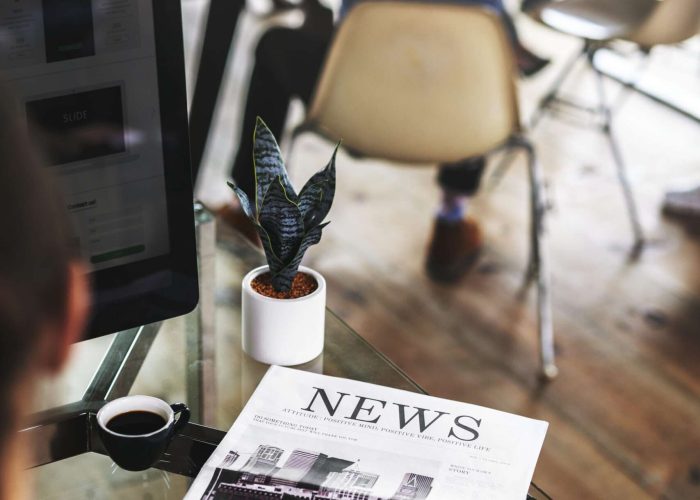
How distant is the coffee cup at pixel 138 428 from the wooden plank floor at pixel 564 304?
997 mm

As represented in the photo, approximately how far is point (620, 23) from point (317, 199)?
66.0 inches

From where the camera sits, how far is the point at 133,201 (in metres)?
0.75

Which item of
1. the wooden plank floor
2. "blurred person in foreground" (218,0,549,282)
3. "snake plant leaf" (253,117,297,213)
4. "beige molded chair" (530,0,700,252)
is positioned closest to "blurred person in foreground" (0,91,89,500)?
"snake plant leaf" (253,117,297,213)

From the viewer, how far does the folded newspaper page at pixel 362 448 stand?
707 mm

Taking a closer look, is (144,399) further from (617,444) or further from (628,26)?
Result: (628,26)

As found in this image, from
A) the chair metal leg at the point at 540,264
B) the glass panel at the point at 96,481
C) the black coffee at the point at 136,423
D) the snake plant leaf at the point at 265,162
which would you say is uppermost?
the snake plant leaf at the point at 265,162

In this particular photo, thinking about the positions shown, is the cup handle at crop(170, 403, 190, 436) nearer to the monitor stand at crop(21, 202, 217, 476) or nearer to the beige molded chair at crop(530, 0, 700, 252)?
the monitor stand at crop(21, 202, 217, 476)

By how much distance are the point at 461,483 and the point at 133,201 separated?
0.35 m

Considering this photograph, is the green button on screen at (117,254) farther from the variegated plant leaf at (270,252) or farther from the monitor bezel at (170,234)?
the variegated plant leaf at (270,252)

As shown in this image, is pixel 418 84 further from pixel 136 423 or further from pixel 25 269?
pixel 25 269

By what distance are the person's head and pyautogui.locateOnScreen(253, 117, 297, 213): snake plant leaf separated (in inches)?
24.2

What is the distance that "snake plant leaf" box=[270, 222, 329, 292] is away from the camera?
0.85 metres

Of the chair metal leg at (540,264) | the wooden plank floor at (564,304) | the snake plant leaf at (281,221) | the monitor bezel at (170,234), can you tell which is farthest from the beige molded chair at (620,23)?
the monitor bezel at (170,234)

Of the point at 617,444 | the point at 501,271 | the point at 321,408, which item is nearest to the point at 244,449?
the point at 321,408
